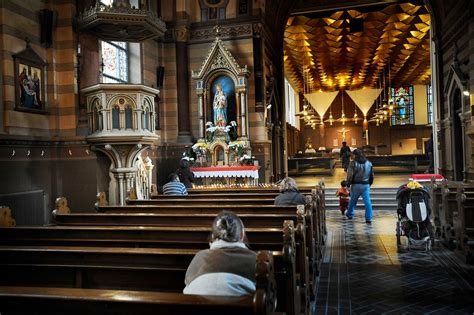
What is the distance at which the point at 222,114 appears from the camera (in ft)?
38.4

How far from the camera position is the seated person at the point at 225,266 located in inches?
89.0

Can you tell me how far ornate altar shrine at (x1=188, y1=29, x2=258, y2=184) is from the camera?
1132cm

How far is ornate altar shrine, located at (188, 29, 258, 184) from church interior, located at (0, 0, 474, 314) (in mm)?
44

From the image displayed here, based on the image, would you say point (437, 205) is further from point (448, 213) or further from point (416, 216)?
point (416, 216)

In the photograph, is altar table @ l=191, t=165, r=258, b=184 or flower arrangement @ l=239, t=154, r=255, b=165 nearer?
altar table @ l=191, t=165, r=258, b=184

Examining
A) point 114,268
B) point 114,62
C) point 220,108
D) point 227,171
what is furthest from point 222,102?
point 114,268

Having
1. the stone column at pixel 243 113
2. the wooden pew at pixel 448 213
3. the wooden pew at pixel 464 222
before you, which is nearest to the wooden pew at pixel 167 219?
the wooden pew at pixel 464 222

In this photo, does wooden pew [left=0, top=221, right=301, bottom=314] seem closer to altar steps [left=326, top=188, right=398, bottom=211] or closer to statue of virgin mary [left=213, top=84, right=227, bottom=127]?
altar steps [left=326, top=188, right=398, bottom=211]

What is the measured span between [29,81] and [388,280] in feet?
22.6

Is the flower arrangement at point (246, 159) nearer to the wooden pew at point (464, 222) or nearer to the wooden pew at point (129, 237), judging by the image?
the wooden pew at point (464, 222)

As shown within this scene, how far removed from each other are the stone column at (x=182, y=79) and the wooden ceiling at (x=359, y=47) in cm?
610

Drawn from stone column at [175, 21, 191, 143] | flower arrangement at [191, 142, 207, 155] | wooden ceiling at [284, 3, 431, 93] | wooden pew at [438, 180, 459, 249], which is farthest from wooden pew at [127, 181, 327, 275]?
wooden ceiling at [284, 3, 431, 93]

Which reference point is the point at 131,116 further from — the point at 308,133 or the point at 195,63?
the point at 308,133

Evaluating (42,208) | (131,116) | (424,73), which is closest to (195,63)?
(131,116)
